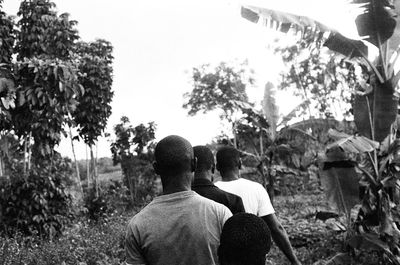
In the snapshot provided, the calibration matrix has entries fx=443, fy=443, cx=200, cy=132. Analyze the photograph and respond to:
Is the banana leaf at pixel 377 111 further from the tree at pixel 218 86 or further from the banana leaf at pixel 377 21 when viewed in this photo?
the tree at pixel 218 86

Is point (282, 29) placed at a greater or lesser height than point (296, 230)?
greater

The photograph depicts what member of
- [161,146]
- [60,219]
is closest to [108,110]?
[60,219]

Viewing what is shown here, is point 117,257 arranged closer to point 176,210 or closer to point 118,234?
point 118,234

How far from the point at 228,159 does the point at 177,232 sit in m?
1.47

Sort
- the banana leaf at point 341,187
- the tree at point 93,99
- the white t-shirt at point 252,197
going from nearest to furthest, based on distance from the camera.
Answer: the white t-shirt at point 252,197
the banana leaf at point 341,187
the tree at point 93,99

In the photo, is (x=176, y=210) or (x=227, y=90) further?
(x=227, y=90)

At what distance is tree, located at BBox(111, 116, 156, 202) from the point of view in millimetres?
16783

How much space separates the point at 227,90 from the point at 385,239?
53.5 ft

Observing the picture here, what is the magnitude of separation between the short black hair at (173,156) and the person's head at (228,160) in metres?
1.28

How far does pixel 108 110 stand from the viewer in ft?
47.4

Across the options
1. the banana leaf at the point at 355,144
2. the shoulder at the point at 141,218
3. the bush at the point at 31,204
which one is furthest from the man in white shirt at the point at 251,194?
the bush at the point at 31,204

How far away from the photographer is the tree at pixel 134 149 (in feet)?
55.1

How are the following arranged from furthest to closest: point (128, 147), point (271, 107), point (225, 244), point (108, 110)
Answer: point (128, 147) → point (108, 110) → point (271, 107) → point (225, 244)

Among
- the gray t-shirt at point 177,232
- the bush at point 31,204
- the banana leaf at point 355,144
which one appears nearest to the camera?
the gray t-shirt at point 177,232
